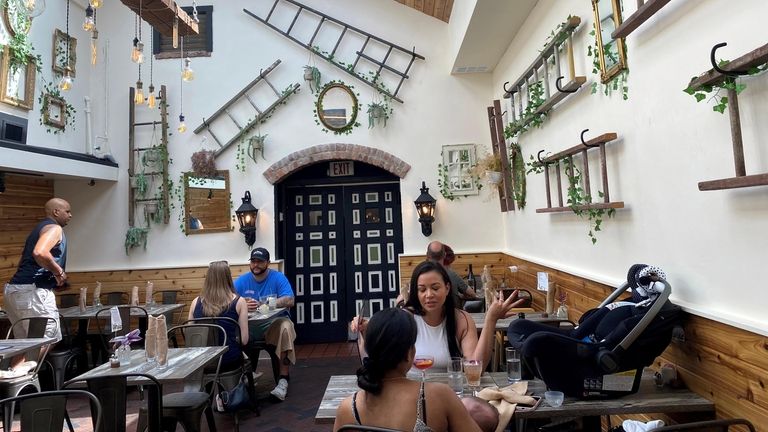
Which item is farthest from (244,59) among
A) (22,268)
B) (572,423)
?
(572,423)

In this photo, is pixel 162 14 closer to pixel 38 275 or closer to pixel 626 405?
pixel 38 275

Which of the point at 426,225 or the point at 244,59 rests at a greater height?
the point at 244,59

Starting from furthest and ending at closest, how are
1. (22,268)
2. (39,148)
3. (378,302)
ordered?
1. (378,302)
2. (39,148)
3. (22,268)

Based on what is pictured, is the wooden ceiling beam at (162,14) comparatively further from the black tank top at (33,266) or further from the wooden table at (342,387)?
the wooden table at (342,387)

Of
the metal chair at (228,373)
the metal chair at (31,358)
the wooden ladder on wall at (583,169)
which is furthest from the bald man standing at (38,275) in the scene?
the wooden ladder on wall at (583,169)

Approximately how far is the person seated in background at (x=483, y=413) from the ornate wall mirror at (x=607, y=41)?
7.00 ft

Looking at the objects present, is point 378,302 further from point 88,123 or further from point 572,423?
point 88,123

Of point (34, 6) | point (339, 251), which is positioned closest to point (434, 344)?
point (34, 6)

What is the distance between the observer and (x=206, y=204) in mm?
6113

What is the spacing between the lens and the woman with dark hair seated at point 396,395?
1.47 m

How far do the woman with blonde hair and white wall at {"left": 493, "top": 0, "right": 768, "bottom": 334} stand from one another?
2693mm

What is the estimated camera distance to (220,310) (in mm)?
Answer: 3662

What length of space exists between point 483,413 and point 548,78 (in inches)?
121

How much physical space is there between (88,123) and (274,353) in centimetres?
422
